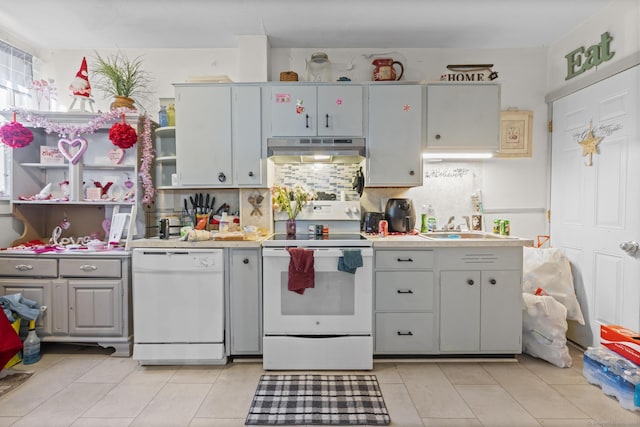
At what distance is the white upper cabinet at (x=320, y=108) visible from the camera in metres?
2.86

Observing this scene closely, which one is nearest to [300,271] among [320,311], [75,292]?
[320,311]

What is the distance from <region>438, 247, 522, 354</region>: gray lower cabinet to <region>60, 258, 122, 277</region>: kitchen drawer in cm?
248

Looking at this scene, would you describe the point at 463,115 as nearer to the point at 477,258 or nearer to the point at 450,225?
the point at 450,225

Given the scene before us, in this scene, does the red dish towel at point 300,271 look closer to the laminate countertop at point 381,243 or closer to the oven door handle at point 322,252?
the oven door handle at point 322,252

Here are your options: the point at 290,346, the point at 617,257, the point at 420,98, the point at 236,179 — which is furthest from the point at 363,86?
the point at 617,257

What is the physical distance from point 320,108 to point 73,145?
6.90 ft

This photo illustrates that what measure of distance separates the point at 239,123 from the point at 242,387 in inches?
77.2

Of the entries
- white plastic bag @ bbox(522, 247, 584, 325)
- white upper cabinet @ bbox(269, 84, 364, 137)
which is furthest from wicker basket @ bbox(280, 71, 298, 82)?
white plastic bag @ bbox(522, 247, 584, 325)

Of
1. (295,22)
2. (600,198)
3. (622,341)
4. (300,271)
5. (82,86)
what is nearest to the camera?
(622,341)

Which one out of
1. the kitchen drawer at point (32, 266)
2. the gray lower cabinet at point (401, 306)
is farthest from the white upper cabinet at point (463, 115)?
the kitchen drawer at point (32, 266)

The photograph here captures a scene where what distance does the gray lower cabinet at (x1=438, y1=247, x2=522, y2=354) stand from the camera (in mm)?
2605

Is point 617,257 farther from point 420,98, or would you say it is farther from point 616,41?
point 420,98

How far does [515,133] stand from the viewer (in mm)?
3270

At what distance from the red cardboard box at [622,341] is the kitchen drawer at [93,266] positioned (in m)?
3.54
